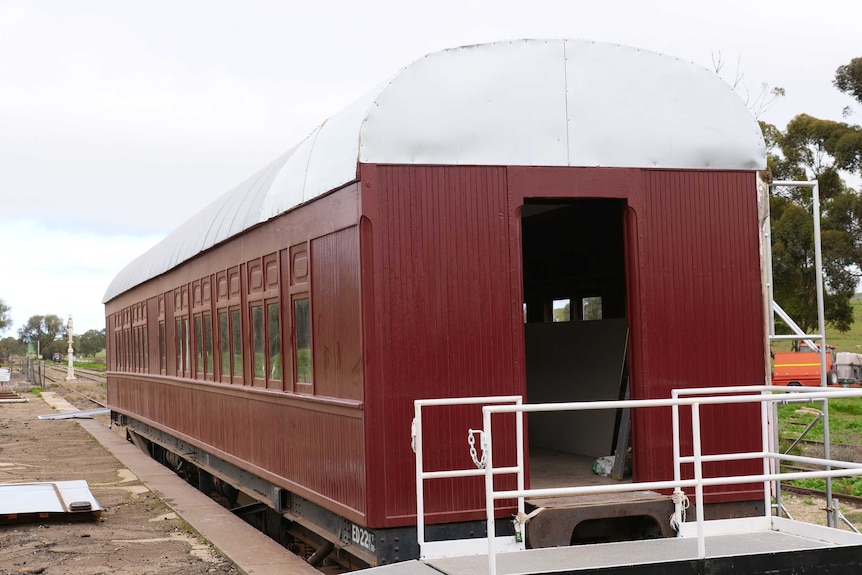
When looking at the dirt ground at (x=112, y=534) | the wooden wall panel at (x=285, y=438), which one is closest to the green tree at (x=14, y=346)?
the dirt ground at (x=112, y=534)

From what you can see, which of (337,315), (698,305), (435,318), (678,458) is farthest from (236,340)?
(678,458)

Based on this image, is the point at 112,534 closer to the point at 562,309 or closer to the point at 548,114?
the point at 562,309

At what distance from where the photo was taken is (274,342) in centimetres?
999

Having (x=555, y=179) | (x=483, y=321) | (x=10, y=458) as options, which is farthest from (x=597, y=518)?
(x=10, y=458)

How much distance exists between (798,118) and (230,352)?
35461 millimetres

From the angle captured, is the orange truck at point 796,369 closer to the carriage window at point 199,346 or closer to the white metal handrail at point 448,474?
the carriage window at point 199,346

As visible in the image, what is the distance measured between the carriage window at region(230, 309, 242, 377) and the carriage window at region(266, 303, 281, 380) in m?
1.48

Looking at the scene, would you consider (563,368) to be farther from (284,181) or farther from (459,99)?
(459,99)

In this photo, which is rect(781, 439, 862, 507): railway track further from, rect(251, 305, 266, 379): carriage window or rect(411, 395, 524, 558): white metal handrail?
rect(411, 395, 524, 558): white metal handrail

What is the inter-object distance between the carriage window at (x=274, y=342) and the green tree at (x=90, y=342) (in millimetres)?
149379

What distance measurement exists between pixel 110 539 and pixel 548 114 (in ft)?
21.7

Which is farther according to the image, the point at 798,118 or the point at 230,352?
the point at 798,118

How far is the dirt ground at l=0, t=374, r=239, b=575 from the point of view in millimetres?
9320

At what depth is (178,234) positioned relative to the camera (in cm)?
1741
